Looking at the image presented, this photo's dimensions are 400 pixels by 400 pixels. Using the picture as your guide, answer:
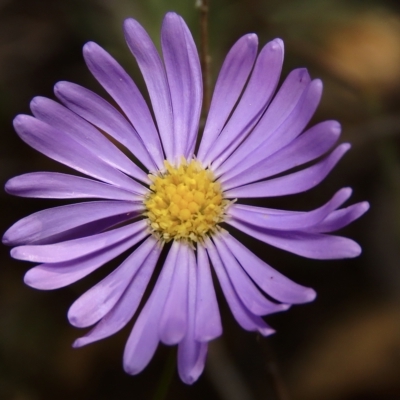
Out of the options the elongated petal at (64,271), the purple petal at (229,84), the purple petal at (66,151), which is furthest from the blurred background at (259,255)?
the elongated petal at (64,271)

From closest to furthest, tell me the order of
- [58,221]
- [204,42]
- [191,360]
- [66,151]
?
[191,360]
[58,221]
[66,151]
[204,42]

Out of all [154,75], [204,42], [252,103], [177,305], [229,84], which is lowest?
[177,305]

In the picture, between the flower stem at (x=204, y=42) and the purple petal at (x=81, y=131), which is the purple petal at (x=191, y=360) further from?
the flower stem at (x=204, y=42)

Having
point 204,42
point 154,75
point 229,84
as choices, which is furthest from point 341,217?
point 204,42

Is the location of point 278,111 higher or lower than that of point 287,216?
higher

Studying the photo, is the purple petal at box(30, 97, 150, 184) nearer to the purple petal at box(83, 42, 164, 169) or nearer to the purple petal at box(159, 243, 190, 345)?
the purple petal at box(83, 42, 164, 169)

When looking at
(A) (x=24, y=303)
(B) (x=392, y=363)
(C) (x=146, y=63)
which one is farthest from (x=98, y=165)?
(B) (x=392, y=363)

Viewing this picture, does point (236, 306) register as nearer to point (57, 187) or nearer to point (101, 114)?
point (57, 187)
